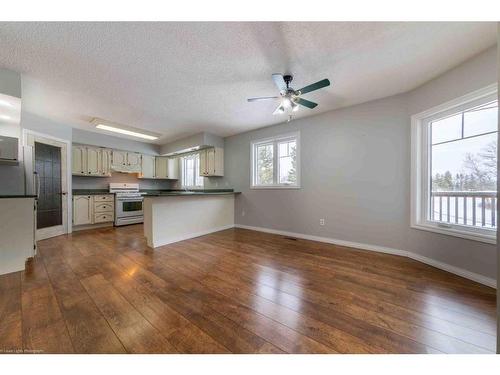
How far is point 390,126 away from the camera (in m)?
2.90

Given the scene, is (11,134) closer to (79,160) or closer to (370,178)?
(79,160)

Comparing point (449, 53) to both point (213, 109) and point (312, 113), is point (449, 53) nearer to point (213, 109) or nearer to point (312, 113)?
point (312, 113)

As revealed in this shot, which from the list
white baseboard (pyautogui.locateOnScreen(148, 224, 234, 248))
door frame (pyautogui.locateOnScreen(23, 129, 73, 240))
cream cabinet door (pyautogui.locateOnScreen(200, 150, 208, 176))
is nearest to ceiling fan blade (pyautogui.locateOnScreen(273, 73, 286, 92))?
white baseboard (pyautogui.locateOnScreen(148, 224, 234, 248))

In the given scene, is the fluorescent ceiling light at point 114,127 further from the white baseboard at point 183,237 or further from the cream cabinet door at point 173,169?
the white baseboard at point 183,237

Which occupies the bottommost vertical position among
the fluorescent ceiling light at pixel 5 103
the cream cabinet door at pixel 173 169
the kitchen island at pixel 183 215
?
the kitchen island at pixel 183 215

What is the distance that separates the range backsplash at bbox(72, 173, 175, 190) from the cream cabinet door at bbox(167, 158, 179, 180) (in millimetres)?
441

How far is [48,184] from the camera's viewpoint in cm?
367

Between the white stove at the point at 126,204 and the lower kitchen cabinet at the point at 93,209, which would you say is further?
the white stove at the point at 126,204

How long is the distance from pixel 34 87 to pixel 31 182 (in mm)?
1349

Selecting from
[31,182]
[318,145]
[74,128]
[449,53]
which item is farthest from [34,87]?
[449,53]

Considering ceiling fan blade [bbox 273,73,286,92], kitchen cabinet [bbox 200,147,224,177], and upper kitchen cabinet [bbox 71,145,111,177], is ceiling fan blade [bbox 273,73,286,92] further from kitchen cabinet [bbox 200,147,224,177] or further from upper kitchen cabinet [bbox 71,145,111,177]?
upper kitchen cabinet [bbox 71,145,111,177]

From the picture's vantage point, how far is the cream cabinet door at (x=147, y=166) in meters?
5.74

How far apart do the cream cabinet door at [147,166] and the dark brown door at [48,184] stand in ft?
6.31

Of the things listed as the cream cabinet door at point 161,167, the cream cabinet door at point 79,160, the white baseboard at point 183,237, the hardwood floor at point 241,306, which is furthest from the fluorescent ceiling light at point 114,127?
the white baseboard at point 183,237
